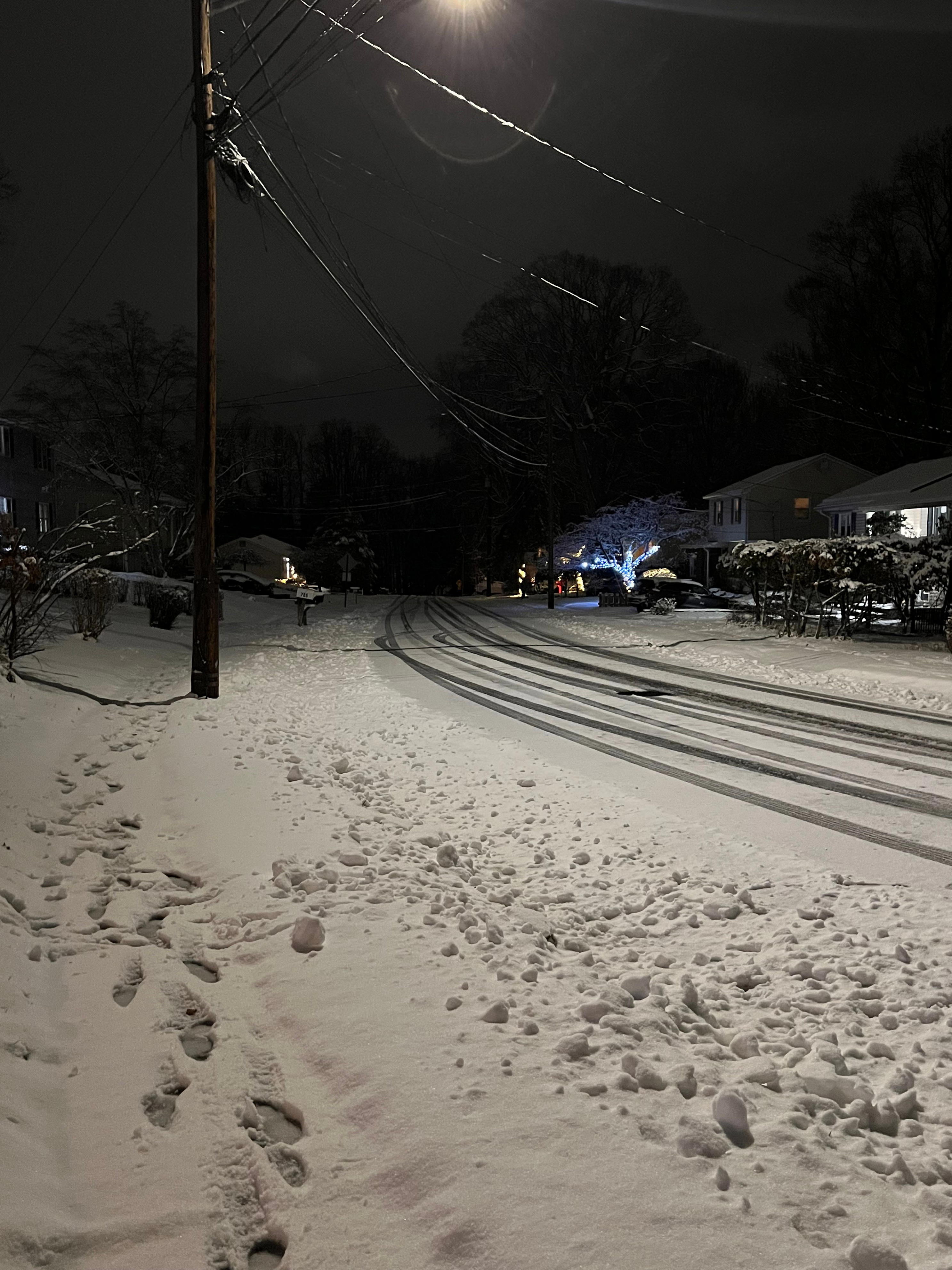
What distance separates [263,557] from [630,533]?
37.4 metres

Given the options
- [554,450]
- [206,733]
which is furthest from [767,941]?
[554,450]

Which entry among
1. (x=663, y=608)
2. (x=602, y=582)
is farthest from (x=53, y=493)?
(x=602, y=582)

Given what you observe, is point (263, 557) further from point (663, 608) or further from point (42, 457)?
point (663, 608)

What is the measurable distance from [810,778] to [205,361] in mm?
8877

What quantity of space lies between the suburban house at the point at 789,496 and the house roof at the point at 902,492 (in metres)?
5.45

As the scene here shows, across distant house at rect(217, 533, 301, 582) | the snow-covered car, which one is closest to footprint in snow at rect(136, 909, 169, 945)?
the snow-covered car

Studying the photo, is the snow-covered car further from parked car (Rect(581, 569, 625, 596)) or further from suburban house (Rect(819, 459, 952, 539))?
suburban house (Rect(819, 459, 952, 539))

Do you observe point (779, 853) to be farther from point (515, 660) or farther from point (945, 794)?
point (515, 660)

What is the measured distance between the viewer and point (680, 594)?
3806 cm

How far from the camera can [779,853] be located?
5.40 m

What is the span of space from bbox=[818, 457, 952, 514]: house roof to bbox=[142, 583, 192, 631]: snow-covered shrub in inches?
1046

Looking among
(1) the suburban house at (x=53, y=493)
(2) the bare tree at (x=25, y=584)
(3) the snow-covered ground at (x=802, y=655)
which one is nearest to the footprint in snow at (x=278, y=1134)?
(2) the bare tree at (x=25, y=584)

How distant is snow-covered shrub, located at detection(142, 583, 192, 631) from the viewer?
23594mm

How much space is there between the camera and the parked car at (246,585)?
48.2 metres
